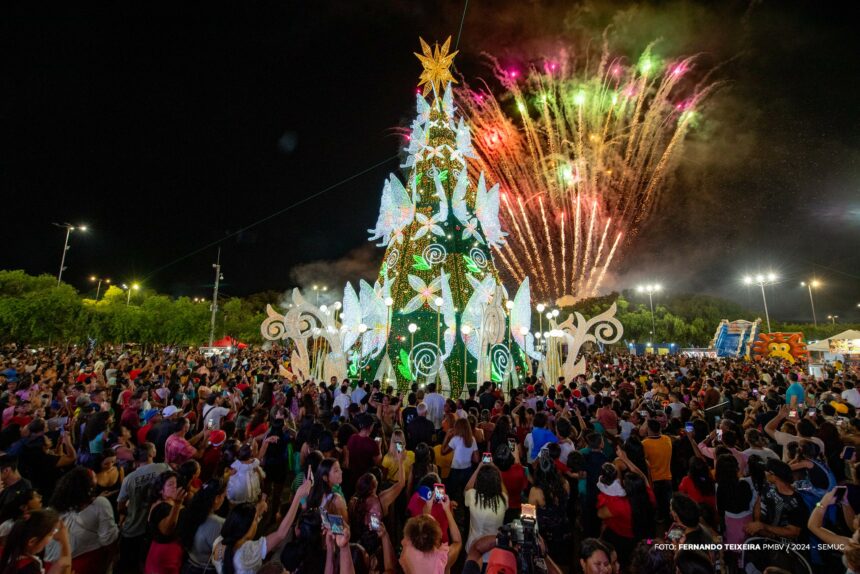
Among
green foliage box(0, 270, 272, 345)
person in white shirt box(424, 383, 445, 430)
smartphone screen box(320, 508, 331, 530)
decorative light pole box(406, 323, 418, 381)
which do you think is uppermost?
green foliage box(0, 270, 272, 345)

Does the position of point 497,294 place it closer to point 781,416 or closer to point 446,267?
point 446,267

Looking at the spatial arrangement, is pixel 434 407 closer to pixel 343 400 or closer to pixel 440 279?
pixel 343 400

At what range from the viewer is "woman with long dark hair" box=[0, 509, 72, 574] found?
104 inches

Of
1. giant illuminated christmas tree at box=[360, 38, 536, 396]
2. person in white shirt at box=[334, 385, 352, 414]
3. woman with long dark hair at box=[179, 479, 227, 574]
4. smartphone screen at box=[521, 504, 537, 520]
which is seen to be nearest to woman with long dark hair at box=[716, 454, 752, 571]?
smartphone screen at box=[521, 504, 537, 520]

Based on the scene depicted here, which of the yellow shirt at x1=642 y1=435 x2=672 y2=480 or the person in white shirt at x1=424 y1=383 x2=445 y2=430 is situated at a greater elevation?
the person in white shirt at x1=424 y1=383 x2=445 y2=430

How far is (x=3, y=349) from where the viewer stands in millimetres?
28750

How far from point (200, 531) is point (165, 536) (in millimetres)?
257

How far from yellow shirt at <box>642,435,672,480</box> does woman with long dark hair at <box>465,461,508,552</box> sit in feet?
10.4

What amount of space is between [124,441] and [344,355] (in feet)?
32.3

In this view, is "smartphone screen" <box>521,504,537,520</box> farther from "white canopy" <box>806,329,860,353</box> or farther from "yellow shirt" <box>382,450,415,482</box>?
"white canopy" <box>806,329,860,353</box>

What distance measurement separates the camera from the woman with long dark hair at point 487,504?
12.1 ft

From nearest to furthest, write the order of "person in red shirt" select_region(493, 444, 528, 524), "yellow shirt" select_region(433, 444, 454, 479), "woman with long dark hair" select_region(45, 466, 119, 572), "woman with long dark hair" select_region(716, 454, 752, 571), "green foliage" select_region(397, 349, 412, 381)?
"woman with long dark hair" select_region(45, 466, 119, 572) → "woman with long dark hair" select_region(716, 454, 752, 571) → "person in red shirt" select_region(493, 444, 528, 524) → "yellow shirt" select_region(433, 444, 454, 479) → "green foliage" select_region(397, 349, 412, 381)

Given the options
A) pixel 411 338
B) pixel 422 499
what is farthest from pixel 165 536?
pixel 411 338

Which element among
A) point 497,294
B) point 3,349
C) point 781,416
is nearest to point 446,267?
point 497,294
